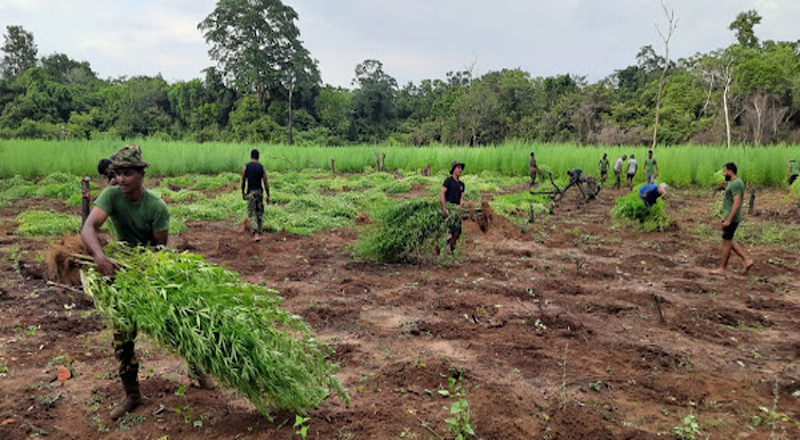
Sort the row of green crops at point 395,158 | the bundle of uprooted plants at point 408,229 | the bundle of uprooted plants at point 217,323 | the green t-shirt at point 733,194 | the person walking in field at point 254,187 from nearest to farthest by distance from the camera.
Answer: the bundle of uprooted plants at point 217,323, the green t-shirt at point 733,194, the bundle of uprooted plants at point 408,229, the person walking in field at point 254,187, the row of green crops at point 395,158

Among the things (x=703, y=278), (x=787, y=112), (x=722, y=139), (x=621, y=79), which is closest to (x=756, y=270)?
(x=703, y=278)

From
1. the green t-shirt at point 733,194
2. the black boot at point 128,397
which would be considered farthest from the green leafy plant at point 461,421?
the green t-shirt at point 733,194

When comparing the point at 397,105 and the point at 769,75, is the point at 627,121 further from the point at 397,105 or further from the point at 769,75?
the point at 397,105

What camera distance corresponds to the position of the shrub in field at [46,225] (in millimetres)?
9109

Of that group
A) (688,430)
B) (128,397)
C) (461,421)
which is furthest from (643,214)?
(128,397)

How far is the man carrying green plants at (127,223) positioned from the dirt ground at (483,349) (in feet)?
1.03

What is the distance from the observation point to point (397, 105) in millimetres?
46969

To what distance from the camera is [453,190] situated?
307 inches

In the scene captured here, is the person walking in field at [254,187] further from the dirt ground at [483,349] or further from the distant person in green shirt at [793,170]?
the distant person in green shirt at [793,170]

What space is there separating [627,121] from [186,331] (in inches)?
1440

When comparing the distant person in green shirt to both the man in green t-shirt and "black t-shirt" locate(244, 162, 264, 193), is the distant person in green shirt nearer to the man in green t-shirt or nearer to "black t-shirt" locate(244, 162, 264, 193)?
the man in green t-shirt

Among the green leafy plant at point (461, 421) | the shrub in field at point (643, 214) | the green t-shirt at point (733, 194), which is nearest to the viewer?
the green leafy plant at point (461, 421)

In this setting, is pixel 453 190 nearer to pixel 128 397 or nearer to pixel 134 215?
pixel 134 215

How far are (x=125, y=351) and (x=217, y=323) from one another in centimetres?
87
